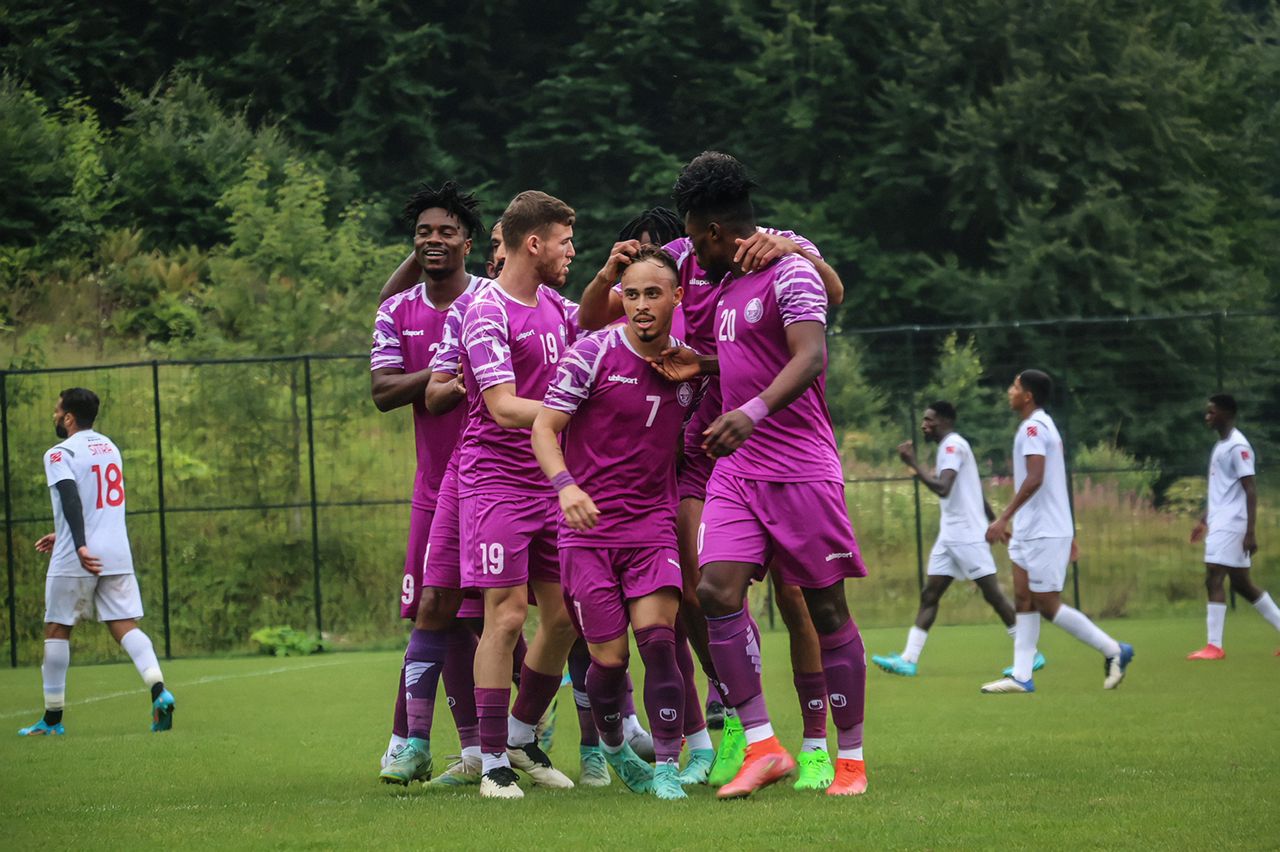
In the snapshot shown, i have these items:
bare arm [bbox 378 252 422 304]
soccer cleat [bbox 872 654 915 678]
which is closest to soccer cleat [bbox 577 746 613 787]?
bare arm [bbox 378 252 422 304]

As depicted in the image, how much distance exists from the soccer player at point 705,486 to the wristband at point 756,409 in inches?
24.3

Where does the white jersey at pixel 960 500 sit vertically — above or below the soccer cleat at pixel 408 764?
above

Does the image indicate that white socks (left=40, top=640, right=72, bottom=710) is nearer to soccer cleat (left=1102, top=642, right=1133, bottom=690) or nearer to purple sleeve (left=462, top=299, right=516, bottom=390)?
purple sleeve (left=462, top=299, right=516, bottom=390)

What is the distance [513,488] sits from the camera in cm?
718

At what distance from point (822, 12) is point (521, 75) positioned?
6223mm

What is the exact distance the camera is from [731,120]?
3362 centimetres

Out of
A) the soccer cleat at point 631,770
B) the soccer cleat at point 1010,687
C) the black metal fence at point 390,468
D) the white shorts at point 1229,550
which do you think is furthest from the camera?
the black metal fence at point 390,468

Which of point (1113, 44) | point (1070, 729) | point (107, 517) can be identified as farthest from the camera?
point (1113, 44)

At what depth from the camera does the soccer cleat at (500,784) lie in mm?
6859

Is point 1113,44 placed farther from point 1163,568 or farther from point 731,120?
point 1163,568

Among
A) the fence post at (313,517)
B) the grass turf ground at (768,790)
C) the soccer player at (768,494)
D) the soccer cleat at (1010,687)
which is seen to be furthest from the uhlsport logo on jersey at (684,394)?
the fence post at (313,517)

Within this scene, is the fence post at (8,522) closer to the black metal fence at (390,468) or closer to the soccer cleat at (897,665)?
the black metal fence at (390,468)

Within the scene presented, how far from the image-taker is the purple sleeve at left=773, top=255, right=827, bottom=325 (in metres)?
6.60

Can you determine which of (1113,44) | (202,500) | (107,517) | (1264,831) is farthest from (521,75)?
(1264,831)
